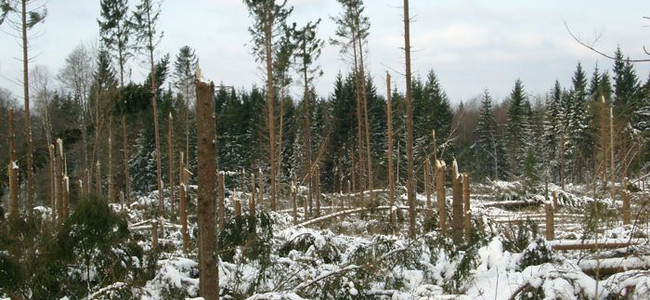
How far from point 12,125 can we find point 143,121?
24.0m

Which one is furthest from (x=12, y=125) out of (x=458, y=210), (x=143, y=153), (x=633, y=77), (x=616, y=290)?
(x=633, y=77)

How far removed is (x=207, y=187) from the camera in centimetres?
423

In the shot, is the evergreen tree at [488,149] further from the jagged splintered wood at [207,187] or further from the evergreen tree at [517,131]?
the jagged splintered wood at [207,187]

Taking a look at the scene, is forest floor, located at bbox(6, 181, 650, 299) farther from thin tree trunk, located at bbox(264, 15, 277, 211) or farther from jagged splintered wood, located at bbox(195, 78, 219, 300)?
thin tree trunk, located at bbox(264, 15, 277, 211)

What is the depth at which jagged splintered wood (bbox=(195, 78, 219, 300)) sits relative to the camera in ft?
13.7

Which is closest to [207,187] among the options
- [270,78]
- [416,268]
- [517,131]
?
[416,268]

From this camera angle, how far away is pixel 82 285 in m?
5.19

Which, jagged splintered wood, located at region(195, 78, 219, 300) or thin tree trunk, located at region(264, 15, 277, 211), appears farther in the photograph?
thin tree trunk, located at region(264, 15, 277, 211)

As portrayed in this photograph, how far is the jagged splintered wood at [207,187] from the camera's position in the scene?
4.18 metres

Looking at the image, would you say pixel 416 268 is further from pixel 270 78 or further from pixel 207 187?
pixel 270 78

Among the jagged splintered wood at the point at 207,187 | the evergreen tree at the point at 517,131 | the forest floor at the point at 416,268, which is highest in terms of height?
the evergreen tree at the point at 517,131

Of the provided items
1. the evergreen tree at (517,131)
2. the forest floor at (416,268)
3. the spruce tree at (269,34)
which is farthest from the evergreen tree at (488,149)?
the forest floor at (416,268)

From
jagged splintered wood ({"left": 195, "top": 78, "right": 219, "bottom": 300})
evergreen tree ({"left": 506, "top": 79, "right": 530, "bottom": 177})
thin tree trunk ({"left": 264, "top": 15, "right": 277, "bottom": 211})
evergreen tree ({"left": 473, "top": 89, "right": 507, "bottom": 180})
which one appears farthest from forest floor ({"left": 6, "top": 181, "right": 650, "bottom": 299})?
evergreen tree ({"left": 473, "top": 89, "right": 507, "bottom": 180})

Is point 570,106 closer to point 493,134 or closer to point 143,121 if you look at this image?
point 493,134
